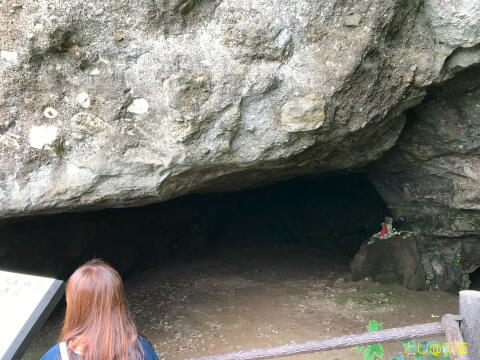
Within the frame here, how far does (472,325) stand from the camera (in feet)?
4.88

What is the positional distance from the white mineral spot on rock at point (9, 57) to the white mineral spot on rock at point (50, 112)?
229 mm

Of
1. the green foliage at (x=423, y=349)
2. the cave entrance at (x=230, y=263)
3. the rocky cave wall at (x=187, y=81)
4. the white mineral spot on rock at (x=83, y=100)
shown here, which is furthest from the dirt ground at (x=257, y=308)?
the white mineral spot on rock at (x=83, y=100)

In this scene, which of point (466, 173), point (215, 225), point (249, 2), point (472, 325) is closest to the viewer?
point (472, 325)

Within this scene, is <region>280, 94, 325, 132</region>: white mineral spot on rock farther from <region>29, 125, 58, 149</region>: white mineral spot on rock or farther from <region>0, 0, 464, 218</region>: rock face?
<region>29, 125, 58, 149</region>: white mineral spot on rock

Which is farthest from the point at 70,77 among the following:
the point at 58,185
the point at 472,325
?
the point at 472,325

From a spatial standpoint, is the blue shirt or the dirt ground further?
the dirt ground

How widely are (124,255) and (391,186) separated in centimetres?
248

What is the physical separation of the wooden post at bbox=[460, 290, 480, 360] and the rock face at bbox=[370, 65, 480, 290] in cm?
159

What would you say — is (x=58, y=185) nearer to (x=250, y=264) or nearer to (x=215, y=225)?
(x=250, y=264)

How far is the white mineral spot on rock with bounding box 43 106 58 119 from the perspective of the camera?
2.19 metres

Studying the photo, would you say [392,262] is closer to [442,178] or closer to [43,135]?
[442,178]

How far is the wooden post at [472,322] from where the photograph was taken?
1.47 metres

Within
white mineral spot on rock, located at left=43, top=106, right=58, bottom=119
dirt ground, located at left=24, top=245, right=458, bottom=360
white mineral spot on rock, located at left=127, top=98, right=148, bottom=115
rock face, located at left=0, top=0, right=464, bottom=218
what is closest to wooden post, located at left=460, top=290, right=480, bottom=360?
rock face, located at left=0, top=0, right=464, bottom=218

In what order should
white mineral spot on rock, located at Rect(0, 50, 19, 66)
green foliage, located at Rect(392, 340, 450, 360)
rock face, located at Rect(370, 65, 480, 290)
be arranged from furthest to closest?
rock face, located at Rect(370, 65, 480, 290) → white mineral spot on rock, located at Rect(0, 50, 19, 66) → green foliage, located at Rect(392, 340, 450, 360)
